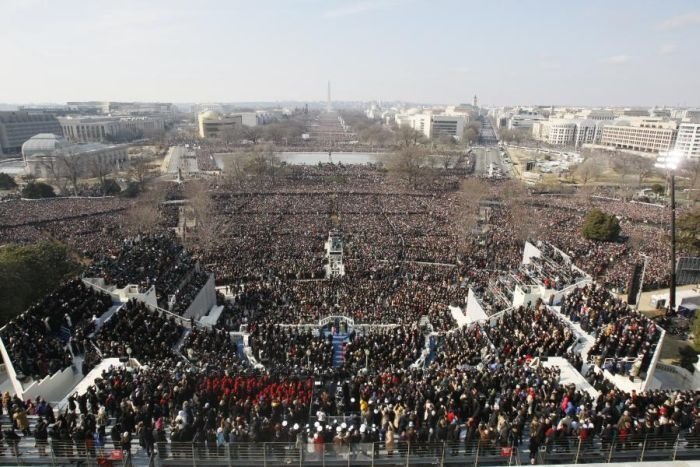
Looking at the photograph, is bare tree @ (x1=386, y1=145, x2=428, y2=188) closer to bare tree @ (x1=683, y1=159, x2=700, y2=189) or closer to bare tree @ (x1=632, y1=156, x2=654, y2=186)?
bare tree @ (x1=632, y1=156, x2=654, y2=186)

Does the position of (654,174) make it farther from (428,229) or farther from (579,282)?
(579,282)

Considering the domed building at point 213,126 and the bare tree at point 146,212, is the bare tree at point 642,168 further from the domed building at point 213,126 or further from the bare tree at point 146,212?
the domed building at point 213,126

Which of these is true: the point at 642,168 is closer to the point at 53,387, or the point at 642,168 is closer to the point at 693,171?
the point at 693,171

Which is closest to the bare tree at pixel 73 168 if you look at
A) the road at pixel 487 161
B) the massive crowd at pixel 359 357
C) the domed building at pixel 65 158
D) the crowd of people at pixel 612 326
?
the domed building at pixel 65 158

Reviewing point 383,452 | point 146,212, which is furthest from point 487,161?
point 383,452

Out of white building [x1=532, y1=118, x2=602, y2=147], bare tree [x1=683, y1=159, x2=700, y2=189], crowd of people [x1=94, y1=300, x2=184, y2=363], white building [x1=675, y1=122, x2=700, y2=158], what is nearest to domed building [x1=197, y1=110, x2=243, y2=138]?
white building [x1=532, y1=118, x2=602, y2=147]

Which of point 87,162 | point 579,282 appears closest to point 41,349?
point 579,282
